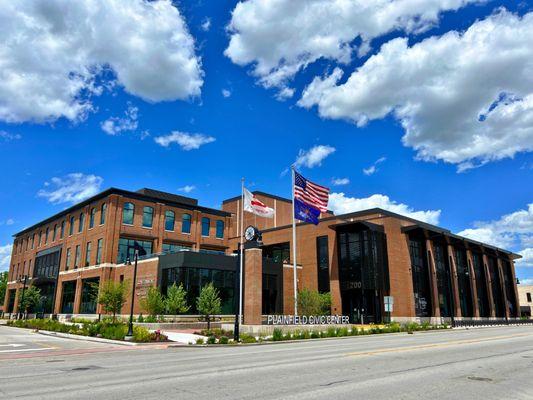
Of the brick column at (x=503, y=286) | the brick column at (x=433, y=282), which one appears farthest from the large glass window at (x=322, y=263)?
the brick column at (x=503, y=286)

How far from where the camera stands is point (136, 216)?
57.2m

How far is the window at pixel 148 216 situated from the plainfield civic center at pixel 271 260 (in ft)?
0.44

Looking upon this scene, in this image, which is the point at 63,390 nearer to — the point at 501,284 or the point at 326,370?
the point at 326,370

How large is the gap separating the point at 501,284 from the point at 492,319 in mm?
9404

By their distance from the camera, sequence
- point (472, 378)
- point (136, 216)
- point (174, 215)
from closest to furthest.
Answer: point (472, 378)
point (136, 216)
point (174, 215)

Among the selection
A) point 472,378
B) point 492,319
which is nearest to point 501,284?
point 492,319

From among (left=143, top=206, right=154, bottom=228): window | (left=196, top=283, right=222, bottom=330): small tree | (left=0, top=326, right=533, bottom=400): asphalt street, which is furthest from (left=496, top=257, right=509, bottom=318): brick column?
(left=0, top=326, right=533, bottom=400): asphalt street

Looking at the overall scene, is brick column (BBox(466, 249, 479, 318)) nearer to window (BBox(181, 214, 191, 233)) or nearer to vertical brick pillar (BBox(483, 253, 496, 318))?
vertical brick pillar (BBox(483, 253, 496, 318))

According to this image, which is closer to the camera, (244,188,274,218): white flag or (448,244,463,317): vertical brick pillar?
(244,188,274,218): white flag

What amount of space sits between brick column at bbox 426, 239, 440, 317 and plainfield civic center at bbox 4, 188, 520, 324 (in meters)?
0.15

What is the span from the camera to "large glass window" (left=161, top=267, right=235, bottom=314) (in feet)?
144

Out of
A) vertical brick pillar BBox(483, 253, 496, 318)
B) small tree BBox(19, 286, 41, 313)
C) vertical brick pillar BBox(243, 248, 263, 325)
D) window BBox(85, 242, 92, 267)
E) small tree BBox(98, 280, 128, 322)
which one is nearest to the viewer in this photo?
vertical brick pillar BBox(243, 248, 263, 325)

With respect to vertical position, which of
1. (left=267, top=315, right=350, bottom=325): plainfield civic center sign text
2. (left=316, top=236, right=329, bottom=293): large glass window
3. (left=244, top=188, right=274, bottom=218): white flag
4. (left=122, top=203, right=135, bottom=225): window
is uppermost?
(left=122, top=203, right=135, bottom=225): window

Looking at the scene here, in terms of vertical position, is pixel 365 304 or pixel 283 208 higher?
pixel 283 208
